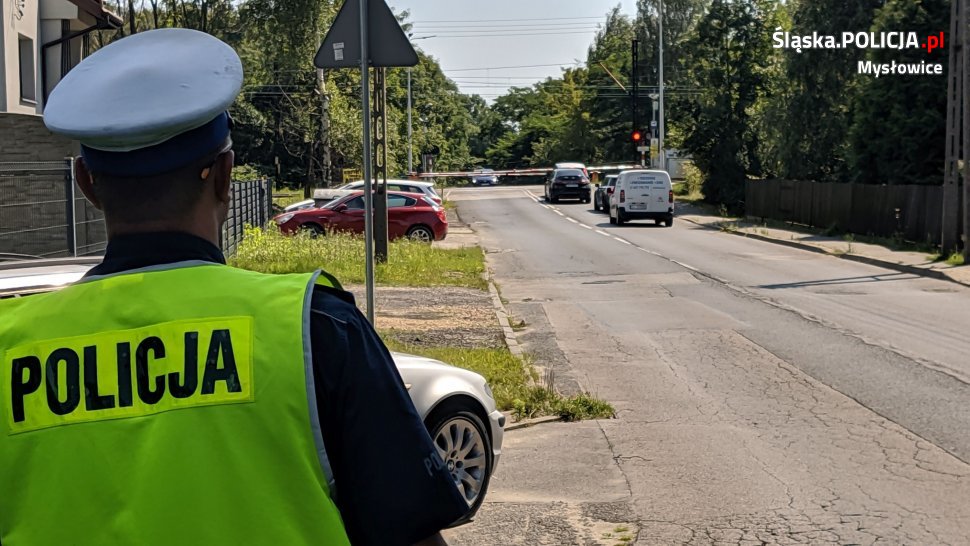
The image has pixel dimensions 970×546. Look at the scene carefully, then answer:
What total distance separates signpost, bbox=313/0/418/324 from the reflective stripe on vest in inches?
255

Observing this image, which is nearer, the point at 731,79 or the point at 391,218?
the point at 391,218

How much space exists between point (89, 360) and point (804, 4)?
45068 millimetres

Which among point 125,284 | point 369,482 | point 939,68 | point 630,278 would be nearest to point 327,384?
point 369,482

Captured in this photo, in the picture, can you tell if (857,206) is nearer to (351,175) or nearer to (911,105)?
(911,105)

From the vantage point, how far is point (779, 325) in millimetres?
13953

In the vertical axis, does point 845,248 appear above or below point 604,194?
A: below

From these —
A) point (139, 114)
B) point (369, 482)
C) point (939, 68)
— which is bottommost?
Answer: point (369, 482)

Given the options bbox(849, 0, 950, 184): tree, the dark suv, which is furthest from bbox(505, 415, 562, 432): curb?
the dark suv

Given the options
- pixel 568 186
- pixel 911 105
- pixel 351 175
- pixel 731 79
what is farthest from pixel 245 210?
pixel 568 186

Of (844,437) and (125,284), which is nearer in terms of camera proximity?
(125,284)

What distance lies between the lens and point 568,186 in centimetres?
5481

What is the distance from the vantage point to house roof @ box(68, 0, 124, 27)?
24.0 metres

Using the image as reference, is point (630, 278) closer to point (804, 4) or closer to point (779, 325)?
point (779, 325)

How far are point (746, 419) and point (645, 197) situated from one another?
99.7 ft
